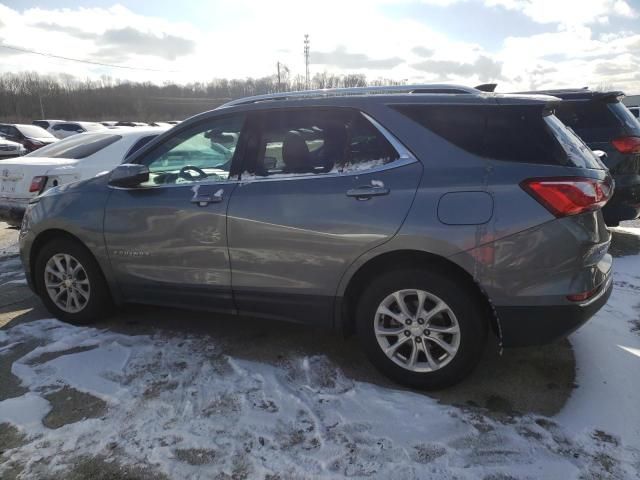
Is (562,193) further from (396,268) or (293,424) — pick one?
(293,424)

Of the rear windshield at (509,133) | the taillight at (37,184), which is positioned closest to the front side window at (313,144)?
the rear windshield at (509,133)

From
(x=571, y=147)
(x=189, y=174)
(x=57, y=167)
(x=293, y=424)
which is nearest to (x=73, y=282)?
(x=189, y=174)

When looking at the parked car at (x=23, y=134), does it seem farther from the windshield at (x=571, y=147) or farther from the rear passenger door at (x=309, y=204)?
the windshield at (x=571, y=147)

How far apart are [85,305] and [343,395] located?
2358 mm

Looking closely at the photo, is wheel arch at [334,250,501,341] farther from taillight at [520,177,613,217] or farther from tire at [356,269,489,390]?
taillight at [520,177,613,217]

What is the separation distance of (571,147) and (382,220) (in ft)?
3.76

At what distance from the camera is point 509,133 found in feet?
9.09

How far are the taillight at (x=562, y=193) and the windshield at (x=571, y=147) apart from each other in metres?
0.15

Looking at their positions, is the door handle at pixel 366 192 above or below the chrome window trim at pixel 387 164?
below

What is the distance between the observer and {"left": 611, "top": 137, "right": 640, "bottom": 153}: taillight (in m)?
5.64

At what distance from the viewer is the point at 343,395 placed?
296cm

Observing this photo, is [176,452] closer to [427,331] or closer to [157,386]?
[157,386]

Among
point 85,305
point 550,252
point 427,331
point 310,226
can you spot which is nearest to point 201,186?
point 310,226

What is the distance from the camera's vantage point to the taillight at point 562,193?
2586mm
